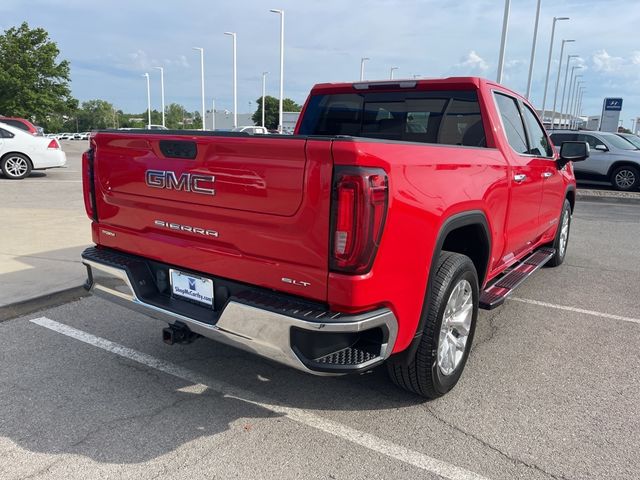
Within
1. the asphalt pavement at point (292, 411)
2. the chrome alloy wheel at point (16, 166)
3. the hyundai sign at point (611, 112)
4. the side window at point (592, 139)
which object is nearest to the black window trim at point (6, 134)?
the chrome alloy wheel at point (16, 166)

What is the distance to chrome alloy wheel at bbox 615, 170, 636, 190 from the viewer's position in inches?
565

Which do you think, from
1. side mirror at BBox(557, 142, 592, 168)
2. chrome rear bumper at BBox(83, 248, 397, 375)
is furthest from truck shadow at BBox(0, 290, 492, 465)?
side mirror at BBox(557, 142, 592, 168)

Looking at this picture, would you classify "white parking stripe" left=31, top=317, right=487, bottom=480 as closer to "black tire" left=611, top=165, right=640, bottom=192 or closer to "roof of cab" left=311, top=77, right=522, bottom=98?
"roof of cab" left=311, top=77, right=522, bottom=98

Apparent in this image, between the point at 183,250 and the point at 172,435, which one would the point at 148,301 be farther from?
the point at 172,435

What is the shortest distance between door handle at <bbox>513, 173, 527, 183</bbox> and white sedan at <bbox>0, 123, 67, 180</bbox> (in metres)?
13.3

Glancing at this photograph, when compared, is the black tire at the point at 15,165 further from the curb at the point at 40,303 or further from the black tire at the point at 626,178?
the black tire at the point at 626,178

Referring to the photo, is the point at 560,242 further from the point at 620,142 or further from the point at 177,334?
the point at 620,142

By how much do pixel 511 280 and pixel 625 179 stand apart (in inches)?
493

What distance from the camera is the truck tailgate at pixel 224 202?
239 cm

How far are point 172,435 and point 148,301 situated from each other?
0.78m

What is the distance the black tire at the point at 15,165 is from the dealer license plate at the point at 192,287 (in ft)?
42.4

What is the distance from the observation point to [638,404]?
324cm

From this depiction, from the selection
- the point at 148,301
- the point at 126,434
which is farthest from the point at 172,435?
the point at 148,301

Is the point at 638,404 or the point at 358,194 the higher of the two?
the point at 358,194
